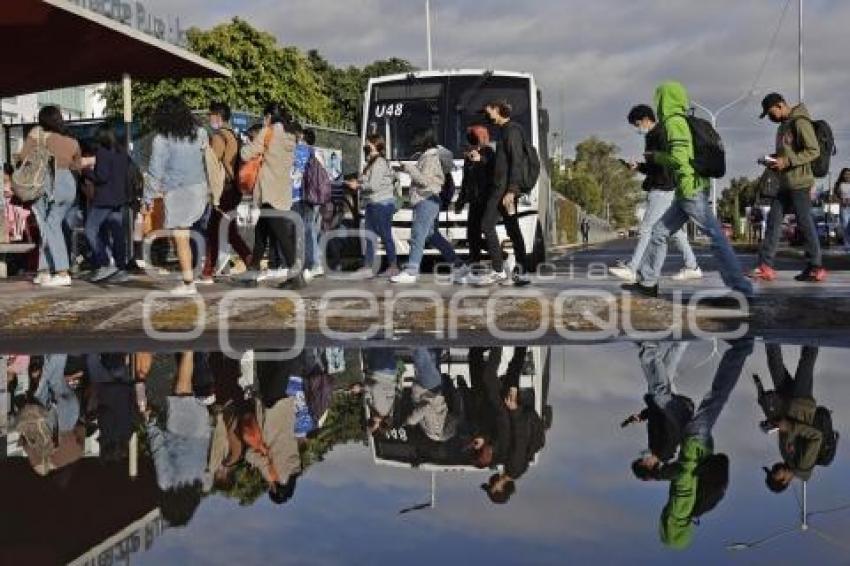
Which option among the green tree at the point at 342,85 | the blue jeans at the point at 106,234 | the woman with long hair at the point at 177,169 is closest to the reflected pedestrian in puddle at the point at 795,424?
the woman with long hair at the point at 177,169

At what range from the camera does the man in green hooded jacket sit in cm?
907

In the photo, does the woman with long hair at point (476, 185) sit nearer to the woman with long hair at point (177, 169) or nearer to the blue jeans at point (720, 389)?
the woman with long hair at point (177, 169)

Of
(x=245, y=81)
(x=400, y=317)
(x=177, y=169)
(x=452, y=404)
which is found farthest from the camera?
(x=245, y=81)

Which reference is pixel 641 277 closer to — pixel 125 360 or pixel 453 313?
pixel 453 313

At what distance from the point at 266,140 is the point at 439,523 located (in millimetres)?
7729

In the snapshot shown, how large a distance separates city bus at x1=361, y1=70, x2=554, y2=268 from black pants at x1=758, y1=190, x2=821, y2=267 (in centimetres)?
443

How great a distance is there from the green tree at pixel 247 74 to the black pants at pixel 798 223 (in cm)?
4631

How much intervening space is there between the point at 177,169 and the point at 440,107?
20.1 ft

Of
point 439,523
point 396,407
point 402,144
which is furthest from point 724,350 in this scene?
point 402,144

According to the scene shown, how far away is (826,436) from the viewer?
4949 mm

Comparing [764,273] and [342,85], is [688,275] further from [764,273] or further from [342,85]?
[342,85]

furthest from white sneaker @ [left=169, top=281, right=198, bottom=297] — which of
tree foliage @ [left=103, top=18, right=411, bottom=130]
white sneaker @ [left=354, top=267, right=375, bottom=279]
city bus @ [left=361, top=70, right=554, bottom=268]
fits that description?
tree foliage @ [left=103, top=18, right=411, bottom=130]

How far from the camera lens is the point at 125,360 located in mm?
7766

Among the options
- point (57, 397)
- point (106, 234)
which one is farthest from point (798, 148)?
point (106, 234)
